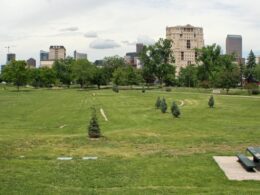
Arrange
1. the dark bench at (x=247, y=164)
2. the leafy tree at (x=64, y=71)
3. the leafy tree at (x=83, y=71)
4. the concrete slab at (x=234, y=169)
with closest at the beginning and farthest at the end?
the concrete slab at (x=234, y=169), the dark bench at (x=247, y=164), the leafy tree at (x=83, y=71), the leafy tree at (x=64, y=71)

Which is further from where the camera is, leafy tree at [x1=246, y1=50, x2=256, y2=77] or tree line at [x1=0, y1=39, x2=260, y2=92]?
leafy tree at [x1=246, y1=50, x2=256, y2=77]

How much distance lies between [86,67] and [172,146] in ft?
370

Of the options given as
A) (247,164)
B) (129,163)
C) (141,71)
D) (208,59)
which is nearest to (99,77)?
(141,71)

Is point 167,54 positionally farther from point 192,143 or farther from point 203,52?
point 192,143

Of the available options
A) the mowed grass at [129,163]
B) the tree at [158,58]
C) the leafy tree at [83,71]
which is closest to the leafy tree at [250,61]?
the tree at [158,58]

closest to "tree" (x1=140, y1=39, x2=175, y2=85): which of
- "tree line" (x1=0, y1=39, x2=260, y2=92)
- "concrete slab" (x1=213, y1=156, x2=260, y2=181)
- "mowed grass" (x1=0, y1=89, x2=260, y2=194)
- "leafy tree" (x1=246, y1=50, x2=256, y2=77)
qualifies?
"tree line" (x1=0, y1=39, x2=260, y2=92)

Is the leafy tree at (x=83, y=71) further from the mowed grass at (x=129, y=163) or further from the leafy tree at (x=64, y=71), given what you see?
the mowed grass at (x=129, y=163)

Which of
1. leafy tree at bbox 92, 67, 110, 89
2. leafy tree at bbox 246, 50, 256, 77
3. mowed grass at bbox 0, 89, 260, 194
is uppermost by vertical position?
leafy tree at bbox 246, 50, 256, 77

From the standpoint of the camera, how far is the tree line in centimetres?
12181

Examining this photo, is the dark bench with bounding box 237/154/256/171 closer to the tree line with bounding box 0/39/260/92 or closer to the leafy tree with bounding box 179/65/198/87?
the tree line with bounding box 0/39/260/92

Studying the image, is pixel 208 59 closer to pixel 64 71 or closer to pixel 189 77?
pixel 189 77

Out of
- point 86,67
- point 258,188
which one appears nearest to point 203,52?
point 86,67

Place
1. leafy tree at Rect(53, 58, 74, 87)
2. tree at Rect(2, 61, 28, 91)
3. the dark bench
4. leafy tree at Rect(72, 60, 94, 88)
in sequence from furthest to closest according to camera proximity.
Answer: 1. leafy tree at Rect(53, 58, 74, 87)
2. leafy tree at Rect(72, 60, 94, 88)
3. tree at Rect(2, 61, 28, 91)
4. the dark bench

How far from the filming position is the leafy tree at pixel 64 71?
477 ft
